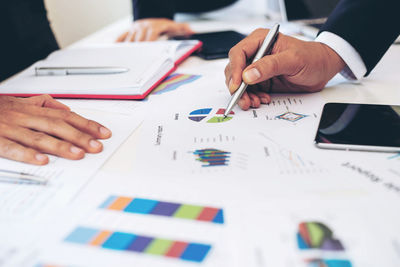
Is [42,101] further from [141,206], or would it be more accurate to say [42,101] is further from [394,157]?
[394,157]

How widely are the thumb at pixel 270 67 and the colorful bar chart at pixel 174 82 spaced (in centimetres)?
21

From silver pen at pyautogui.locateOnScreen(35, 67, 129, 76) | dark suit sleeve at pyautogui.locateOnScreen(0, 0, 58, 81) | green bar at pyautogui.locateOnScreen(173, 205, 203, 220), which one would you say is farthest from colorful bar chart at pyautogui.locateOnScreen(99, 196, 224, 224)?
dark suit sleeve at pyautogui.locateOnScreen(0, 0, 58, 81)

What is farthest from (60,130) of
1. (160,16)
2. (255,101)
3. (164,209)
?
(160,16)

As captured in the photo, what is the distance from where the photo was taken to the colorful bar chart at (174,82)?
2.49 feet

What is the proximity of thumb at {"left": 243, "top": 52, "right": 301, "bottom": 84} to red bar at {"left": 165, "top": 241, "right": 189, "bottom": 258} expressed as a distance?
0.36 m

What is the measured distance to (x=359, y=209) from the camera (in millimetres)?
371

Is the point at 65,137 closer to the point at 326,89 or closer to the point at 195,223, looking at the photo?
the point at 195,223

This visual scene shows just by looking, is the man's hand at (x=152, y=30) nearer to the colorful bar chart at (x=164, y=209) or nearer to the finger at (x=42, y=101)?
the finger at (x=42, y=101)

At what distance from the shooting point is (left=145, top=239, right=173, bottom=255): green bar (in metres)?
0.33

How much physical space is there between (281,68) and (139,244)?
0.44 m

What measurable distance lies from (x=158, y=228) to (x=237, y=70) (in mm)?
387

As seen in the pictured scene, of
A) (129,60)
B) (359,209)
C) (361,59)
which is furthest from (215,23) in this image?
(359,209)

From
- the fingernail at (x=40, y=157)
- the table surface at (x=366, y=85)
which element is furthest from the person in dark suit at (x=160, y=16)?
the fingernail at (x=40, y=157)

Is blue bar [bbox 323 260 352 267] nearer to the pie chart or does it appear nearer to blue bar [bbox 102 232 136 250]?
blue bar [bbox 102 232 136 250]
